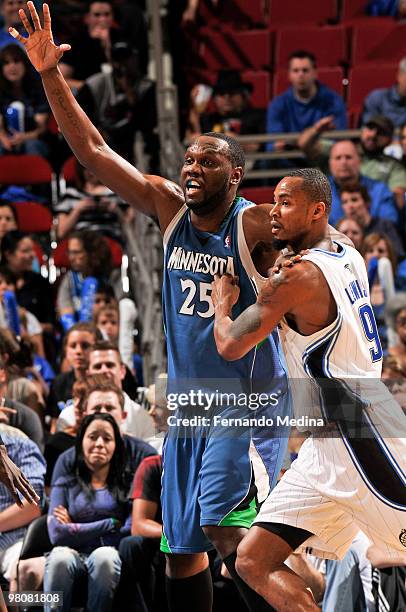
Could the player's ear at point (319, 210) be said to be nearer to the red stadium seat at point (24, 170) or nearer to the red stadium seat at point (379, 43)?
the red stadium seat at point (24, 170)

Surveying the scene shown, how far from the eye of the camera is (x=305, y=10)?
37.8 ft

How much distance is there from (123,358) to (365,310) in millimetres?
3899

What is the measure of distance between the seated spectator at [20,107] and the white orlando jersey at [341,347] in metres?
6.11

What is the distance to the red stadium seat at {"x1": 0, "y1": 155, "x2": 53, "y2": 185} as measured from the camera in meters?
9.63

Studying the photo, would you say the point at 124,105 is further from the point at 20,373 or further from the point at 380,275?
the point at 20,373

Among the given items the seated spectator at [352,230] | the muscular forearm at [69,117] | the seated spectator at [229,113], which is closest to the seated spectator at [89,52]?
the seated spectator at [229,113]

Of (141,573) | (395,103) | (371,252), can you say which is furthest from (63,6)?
(141,573)

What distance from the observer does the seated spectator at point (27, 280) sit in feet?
28.3

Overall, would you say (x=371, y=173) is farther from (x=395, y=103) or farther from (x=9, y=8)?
(x=9, y=8)

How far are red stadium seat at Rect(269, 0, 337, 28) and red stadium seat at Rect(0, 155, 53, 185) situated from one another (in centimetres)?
324

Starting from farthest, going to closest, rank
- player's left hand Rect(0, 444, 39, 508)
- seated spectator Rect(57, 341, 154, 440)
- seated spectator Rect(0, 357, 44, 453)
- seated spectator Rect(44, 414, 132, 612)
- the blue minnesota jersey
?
seated spectator Rect(57, 341, 154, 440) → seated spectator Rect(0, 357, 44, 453) → seated spectator Rect(44, 414, 132, 612) → the blue minnesota jersey → player's left hand Rect(0, 444, 39, 508)

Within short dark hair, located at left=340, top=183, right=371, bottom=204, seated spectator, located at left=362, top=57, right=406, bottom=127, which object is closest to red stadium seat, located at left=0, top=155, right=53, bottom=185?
short dark hair, located at left=340, top=183, right=371, bottom=204

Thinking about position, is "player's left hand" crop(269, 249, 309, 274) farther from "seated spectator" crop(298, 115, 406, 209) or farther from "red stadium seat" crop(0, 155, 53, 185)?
"red stadium seat" crop(0, 155, 53, 185)

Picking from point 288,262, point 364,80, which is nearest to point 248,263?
point 288,262
